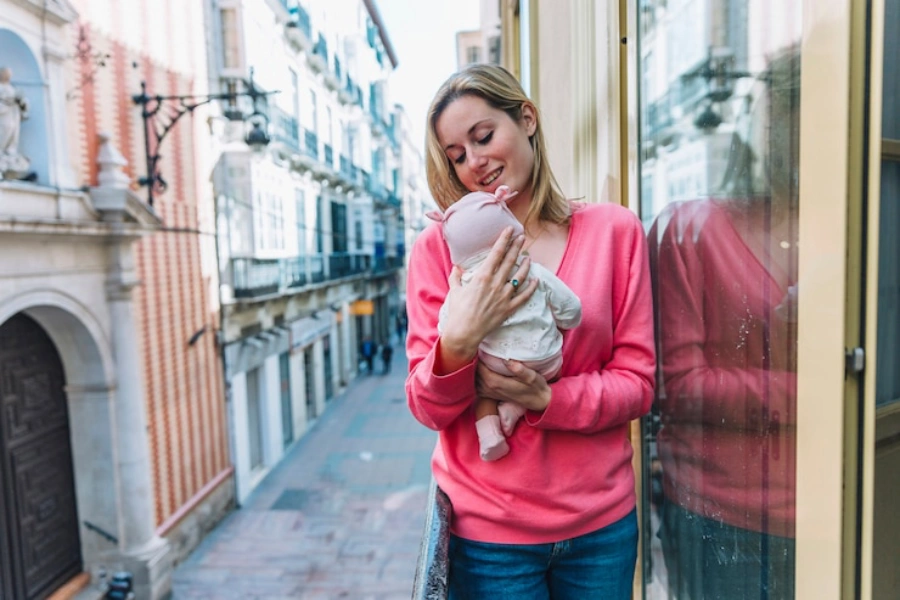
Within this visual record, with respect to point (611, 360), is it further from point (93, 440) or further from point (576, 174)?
point (93, 440)

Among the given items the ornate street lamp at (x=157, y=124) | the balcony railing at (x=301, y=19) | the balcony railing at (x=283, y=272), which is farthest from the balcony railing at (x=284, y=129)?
the ornate street lamp at (x=157, y=124)

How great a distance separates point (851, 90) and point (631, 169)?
1.04 m

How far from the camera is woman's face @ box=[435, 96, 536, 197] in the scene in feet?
4.32

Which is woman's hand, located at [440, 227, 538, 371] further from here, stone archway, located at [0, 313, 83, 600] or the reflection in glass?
stone archway, located at [0, 313, 83, 600]

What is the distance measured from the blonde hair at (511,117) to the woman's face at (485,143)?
0.01 meters

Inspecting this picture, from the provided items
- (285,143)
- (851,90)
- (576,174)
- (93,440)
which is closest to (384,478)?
(93,440)

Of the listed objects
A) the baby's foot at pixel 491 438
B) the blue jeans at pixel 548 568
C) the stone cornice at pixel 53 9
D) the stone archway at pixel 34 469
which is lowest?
the stone archway at pixel 34 469

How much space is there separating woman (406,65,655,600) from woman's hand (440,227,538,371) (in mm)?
28

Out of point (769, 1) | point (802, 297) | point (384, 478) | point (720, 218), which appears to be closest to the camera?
point (802, 297)

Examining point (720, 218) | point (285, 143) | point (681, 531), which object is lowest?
point (681, 531)

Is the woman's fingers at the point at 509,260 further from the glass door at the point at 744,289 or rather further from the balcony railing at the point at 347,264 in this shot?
the balcony railing at the point at 347,264

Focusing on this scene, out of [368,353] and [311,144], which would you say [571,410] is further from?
[368,353]

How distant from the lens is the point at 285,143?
13898 mm

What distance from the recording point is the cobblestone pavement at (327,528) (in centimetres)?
809
